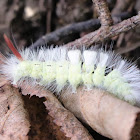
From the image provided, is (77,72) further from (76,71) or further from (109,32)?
(109,32)

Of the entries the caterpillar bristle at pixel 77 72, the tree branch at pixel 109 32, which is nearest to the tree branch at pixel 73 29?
the tree branch at pixel 109 32

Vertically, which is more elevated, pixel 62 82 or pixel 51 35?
pixel 51 35

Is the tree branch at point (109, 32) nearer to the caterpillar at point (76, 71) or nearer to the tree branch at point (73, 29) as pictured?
the caterpillar at point (76, 71)

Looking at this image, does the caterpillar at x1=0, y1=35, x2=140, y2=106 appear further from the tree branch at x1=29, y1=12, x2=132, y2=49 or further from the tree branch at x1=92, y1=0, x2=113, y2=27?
the tree branch at x1=29, y1=12, x2=132, y2=49

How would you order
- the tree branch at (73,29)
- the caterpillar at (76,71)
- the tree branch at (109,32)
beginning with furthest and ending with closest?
the tree branch at (73,29) → the tree branch at (109,32) → the caterpillar at (76,71)

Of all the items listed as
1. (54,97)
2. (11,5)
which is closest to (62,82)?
(54,97)

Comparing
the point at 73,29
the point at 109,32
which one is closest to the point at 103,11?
the point at 109,32

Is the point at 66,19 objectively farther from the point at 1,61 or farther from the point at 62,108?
the point at 62,108

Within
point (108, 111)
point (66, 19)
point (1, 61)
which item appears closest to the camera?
point (108, 111)
